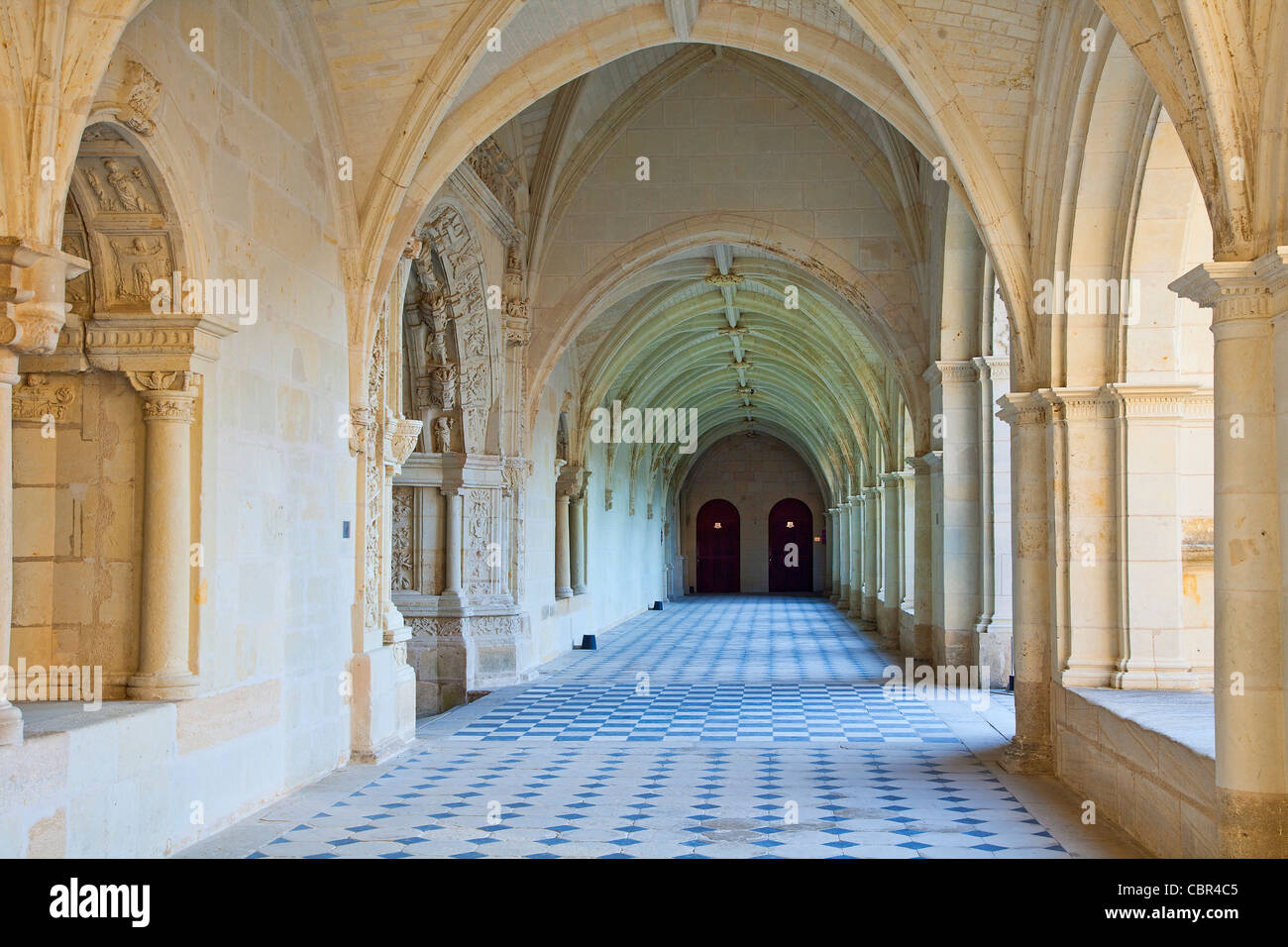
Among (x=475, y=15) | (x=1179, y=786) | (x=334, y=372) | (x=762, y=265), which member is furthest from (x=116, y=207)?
(x=762, y=265)

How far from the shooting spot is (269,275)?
692 centimetres

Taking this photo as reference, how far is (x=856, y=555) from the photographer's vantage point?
88.3 feet

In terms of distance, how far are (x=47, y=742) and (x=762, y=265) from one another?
44.8 ft

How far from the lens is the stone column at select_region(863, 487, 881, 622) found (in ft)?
75.1

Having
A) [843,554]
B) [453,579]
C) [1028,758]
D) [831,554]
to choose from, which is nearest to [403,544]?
[453,579]

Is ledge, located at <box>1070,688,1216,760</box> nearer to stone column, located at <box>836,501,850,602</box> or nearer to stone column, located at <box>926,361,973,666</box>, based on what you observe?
stone column, located at <box>926,361,973,666</box>

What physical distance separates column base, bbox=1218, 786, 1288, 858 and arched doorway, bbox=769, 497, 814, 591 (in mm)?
A: 36815

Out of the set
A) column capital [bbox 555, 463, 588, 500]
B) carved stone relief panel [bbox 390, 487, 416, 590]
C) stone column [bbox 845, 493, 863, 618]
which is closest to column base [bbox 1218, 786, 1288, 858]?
carved stone relief panel [bbox 390, 487, 416, 590]

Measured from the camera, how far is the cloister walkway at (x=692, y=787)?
19.1ft

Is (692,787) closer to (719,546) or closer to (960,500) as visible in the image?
(960,500)

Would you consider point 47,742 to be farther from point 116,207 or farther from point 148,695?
point 116,207
